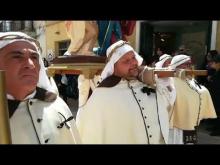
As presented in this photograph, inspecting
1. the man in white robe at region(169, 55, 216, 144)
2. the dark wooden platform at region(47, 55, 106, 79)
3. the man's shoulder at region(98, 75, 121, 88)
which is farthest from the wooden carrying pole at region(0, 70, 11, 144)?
the man in white robe at region(169, 55, 216, 144)

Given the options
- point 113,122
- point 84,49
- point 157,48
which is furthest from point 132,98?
point 157,48

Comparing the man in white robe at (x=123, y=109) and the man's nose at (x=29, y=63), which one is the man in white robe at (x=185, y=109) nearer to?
the man in white robe at (x=123, y=109)

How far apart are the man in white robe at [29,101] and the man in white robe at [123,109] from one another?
3.20ft

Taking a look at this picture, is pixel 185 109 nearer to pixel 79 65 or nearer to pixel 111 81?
pixel 111 81

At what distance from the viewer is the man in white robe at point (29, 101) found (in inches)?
65.8

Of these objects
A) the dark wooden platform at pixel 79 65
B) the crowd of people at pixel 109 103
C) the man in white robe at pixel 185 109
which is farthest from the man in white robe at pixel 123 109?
the man in white robe at pixel 185 109

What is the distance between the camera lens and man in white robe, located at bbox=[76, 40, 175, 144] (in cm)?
279

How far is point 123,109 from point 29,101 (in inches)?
47.8

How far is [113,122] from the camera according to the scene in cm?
287

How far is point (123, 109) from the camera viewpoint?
112 inches

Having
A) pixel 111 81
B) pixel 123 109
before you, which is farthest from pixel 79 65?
pixel 123 109
